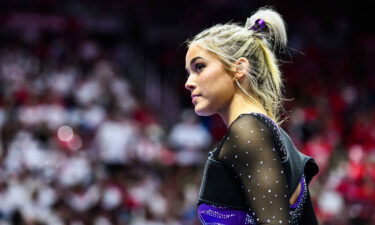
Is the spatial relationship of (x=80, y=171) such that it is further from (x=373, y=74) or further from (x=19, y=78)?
(x=373, y=74)

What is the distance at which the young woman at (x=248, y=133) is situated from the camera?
6.42 feet

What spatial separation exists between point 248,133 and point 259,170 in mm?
117

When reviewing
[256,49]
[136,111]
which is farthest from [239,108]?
[136,111]

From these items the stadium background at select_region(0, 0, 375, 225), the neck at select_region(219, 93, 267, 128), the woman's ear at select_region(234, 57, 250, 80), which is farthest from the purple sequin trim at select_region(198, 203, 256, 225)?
the stadium background at select_region(0, 0, 375, 225)

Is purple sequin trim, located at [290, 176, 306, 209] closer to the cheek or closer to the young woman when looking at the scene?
the young woman

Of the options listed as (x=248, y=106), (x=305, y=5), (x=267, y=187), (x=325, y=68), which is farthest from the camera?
(x=305, y=5)

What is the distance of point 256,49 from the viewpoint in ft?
7.27

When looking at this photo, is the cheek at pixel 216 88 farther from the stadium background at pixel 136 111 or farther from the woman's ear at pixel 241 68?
the stadium background at pixel 136 111

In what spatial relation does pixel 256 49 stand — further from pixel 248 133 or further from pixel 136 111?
pixel 136 111

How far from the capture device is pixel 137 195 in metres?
9.14

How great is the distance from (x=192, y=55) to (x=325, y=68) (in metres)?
11.3

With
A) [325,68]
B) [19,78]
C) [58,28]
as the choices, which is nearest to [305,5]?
[325,68]

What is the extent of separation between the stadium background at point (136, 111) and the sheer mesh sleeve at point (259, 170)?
5259 mm

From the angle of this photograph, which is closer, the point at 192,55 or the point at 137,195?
the point at 192,55
